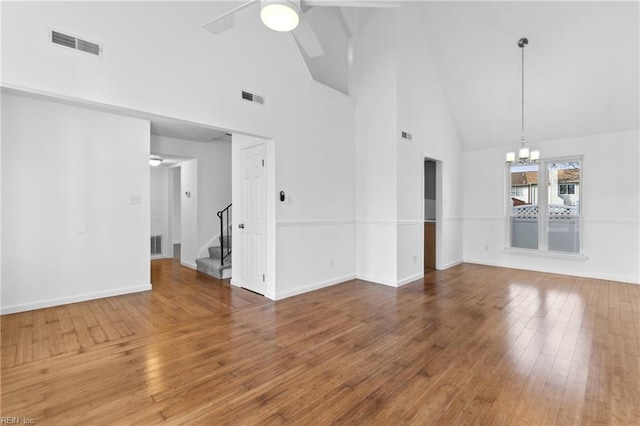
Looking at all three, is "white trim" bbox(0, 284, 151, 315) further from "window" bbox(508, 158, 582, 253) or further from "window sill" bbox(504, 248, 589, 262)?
"window" bbox(508, 158, 582, 253)

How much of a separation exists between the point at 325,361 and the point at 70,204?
148 inches

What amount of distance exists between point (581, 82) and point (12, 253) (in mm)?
8435

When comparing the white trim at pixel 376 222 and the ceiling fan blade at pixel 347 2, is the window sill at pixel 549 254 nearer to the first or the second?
the white trim at pixel 376 222

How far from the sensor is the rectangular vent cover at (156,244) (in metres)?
7.38

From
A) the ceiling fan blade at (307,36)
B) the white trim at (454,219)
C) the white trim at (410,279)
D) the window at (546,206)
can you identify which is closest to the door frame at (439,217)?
the white trim at (454,219)

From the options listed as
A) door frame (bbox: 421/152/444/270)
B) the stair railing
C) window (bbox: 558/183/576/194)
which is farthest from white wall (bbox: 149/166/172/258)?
window (bbox: 558/183/576/194)

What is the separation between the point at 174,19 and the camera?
3.13 metres

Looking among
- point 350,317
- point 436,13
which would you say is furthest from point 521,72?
point 350,317

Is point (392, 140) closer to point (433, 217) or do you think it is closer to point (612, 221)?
point (433, 217)

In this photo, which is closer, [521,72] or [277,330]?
[277,330]

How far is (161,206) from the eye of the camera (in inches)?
313

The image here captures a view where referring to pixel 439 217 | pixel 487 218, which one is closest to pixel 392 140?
pixel 439 217

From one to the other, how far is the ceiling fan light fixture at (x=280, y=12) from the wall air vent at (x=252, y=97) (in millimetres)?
1688

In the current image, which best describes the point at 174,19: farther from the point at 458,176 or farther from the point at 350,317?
the point at 458,176
